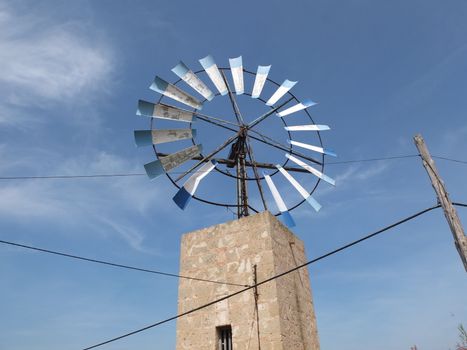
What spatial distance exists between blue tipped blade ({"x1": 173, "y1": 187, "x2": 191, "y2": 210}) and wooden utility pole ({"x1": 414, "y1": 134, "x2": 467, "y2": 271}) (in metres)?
5.31

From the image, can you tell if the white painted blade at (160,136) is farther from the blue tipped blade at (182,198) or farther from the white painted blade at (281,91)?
the white painted blade at (281,91)

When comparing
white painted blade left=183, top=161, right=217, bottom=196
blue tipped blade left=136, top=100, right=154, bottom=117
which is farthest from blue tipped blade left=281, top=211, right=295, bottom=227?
blue tipped blade left=136, top=100, right=154, bottom=117

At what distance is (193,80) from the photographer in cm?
995

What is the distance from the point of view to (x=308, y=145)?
10750 millimetres

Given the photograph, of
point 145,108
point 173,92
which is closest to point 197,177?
point 145,108

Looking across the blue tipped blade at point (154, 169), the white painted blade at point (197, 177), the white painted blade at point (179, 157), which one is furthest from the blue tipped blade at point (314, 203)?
the blue tipped blade at point (154, 169)

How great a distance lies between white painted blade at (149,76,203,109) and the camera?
9.25m

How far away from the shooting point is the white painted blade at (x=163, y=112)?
8.91 m

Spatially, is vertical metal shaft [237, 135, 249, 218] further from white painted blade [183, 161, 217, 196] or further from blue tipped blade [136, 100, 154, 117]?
blue tipped blade [136, 100, 154, 117]

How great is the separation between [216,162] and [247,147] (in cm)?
126

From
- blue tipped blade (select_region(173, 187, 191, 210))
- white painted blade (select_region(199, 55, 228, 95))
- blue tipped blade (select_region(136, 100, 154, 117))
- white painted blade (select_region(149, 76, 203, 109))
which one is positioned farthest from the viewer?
white painted blade (select_region(199, 55, 228, 95))

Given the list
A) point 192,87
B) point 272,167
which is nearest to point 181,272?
point 272,167

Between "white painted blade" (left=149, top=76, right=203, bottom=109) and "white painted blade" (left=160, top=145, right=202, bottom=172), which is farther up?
"white painted blade" (left=149, top=76, right=203, bottom=109)

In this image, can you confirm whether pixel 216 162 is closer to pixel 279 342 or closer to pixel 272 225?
pixel 272 225
